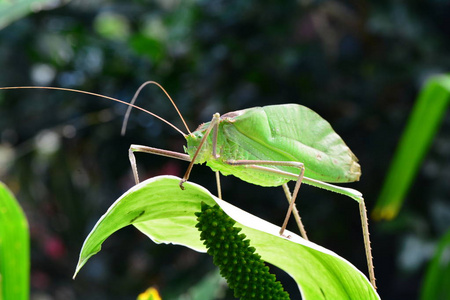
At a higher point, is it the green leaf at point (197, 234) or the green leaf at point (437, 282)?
the green leaf at point (197, 234)

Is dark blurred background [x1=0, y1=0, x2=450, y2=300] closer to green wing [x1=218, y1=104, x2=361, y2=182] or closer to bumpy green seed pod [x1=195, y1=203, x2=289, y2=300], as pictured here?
green wing [x1=218, y1=104, x2=361, y2=182]

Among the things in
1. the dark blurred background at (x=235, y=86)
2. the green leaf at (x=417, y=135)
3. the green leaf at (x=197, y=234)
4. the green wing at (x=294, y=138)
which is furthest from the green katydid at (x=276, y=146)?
the dark blurred background at (x=235, y=86)

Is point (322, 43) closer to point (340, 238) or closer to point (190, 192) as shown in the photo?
point (340, 238)

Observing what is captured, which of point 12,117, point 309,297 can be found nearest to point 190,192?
point 309,297

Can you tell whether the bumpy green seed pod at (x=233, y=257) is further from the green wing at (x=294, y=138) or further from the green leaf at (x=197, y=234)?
the green wing at (x=294, y=138)

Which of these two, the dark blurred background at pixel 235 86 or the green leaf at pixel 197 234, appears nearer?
the green leaf at pixel 197 234

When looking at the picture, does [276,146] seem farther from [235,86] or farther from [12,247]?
[235,86]

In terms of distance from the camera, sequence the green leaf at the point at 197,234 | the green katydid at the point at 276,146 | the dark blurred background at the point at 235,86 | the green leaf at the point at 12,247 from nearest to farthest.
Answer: the green leaf at the point at 197,234
the green leaf at the point at 12,247
the green katydid at the point at 276,146
the dark blurred background at the point at 235,86
